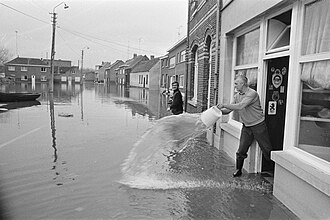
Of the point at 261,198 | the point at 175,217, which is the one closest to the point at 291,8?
the point at 261,198

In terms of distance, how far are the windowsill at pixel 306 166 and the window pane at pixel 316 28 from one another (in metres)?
1.40

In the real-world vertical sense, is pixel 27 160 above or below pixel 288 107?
below

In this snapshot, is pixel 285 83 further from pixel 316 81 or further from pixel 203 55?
pixel 203 55

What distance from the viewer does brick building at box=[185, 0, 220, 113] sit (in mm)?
9828

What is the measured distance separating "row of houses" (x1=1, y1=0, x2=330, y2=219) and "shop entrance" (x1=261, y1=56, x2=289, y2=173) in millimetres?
18

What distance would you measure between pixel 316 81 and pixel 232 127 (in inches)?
130

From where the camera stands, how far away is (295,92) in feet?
15.2

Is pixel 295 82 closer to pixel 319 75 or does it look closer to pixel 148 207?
pixel 319 75

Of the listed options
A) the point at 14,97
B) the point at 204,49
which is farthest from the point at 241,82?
the point at 14,97

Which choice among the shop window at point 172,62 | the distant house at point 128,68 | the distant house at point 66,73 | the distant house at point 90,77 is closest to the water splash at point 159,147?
the shop window at point 172,62

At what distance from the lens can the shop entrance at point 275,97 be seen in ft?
19.6

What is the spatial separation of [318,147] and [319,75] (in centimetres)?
96

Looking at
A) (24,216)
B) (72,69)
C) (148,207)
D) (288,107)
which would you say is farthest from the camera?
(72,69)

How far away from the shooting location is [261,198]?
482cm
